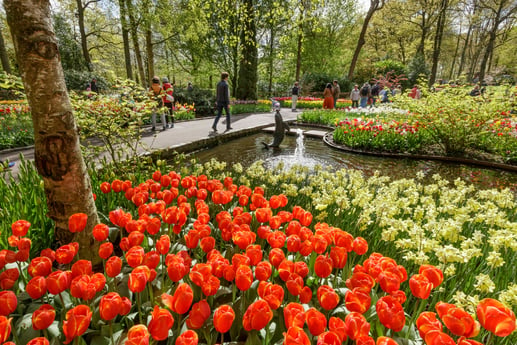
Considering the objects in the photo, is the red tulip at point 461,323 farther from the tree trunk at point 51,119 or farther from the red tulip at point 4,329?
the tree trunk at point 51,119

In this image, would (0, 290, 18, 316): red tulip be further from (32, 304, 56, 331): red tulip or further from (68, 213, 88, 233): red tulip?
(68, 213, 88, 233): red tulip

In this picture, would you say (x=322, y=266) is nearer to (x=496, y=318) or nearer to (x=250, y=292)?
(x=250, y=292)

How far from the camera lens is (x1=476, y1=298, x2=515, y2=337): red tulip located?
42.2 inches

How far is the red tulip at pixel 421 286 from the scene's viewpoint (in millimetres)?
1331

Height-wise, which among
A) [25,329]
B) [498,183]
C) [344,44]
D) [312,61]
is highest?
[344,44]

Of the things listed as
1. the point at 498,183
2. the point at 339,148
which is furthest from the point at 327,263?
the point at 339,148

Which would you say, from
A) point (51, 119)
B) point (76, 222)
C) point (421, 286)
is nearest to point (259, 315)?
point (421, 286)

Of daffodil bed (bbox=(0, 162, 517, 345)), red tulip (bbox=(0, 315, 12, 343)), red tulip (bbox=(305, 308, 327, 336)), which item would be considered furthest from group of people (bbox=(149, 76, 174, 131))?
red tulip (bbox=(305, 308, 327, 336))

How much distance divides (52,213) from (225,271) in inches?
65.6

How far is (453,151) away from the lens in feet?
27.9

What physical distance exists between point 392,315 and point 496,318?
37cm

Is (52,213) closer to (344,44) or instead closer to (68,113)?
(68,113)

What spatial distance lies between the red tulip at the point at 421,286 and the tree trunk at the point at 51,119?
7.60 ft

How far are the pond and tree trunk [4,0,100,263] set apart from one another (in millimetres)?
4560
